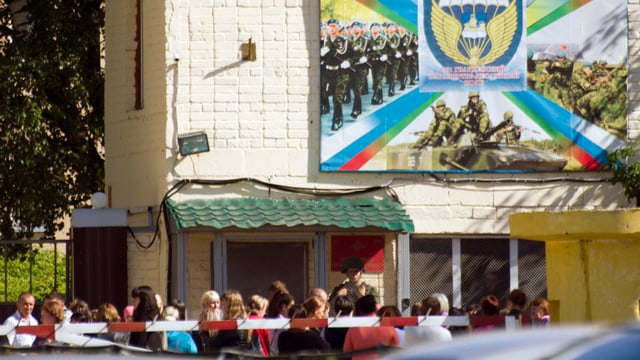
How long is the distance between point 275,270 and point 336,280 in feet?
2.53

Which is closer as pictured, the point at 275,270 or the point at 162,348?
the point at 162,348

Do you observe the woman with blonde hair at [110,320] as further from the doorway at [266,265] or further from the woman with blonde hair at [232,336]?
the doorway at [266,265]

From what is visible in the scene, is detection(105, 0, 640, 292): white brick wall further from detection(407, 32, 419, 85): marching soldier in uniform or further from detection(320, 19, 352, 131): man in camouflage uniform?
detection(407, 32, 419, 85): marching soldier in uniform

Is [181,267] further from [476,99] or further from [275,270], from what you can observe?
[476,99]

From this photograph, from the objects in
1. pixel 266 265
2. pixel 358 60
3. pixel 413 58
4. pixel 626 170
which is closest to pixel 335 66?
pixel 358 60

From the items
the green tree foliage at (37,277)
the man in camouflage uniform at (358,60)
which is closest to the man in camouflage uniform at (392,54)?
the man in camouflage uniform at (358,60)

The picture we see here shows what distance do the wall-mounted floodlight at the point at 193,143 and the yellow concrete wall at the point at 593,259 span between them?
620 cm

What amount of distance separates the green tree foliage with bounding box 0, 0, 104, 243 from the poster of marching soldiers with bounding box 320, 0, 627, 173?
5356mm

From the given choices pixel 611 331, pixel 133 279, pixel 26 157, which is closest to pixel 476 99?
pixel 133 279

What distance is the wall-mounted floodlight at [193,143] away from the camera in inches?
696

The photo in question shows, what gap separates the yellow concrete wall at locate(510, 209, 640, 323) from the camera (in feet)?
38.5

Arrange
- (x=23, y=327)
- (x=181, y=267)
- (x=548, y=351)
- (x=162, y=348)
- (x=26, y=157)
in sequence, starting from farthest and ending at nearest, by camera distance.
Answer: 1. (x=26, y=157)
2. (x=181, y=267)
3. (x=162, y=348)
4. (x=23, y=327)
5. (x=548, y=351)

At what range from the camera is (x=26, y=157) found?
70.3 feet

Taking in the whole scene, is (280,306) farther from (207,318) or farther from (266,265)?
(266,265)
